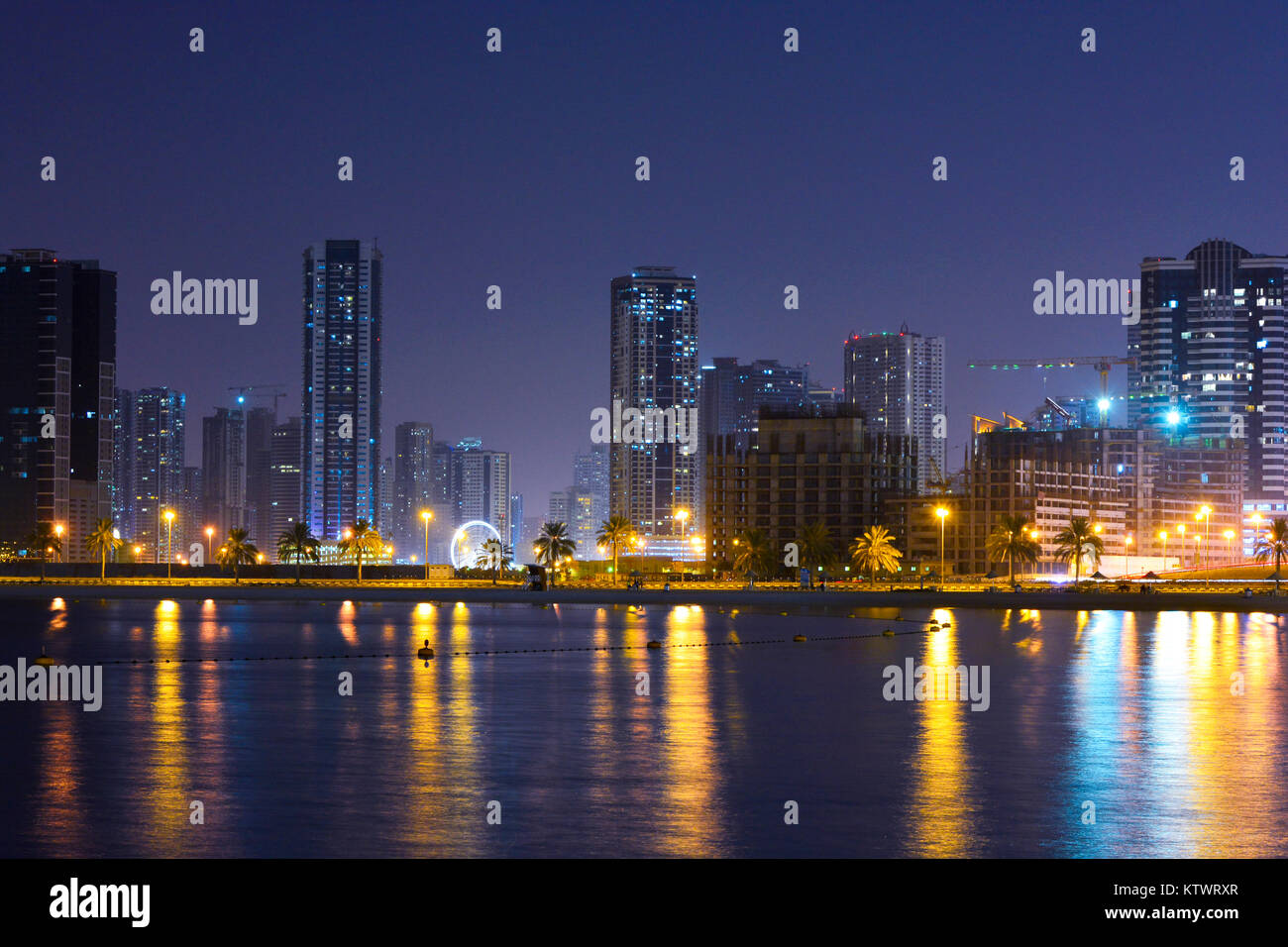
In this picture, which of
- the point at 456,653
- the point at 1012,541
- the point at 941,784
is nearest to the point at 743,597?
the point at 1012,541

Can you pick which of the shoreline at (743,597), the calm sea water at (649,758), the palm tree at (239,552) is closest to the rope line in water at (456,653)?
the calm sea water at (649,758)

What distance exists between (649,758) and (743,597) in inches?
3571

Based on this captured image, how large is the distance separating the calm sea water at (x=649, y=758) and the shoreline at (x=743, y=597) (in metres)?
56.9

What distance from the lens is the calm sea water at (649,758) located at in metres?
17.6

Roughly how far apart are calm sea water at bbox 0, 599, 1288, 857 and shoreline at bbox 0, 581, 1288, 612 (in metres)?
56.9

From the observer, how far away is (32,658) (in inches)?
1848

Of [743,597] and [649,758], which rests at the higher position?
[649,758]

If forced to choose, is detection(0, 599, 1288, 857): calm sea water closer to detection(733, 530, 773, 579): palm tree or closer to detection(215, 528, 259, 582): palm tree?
detection(215, 528, 259, 582): palm tree

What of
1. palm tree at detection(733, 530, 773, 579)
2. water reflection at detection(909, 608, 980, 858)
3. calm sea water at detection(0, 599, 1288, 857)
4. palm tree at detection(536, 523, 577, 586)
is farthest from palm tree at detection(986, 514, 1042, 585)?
water reflection at detection(909, 608, 980, 858)

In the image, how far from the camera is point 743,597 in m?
115

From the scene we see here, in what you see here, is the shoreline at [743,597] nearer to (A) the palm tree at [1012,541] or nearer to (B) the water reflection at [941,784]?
(A) the palm tree at [1012,541]

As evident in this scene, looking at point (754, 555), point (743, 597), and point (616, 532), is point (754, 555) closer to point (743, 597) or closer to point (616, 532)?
point (616, 532)
